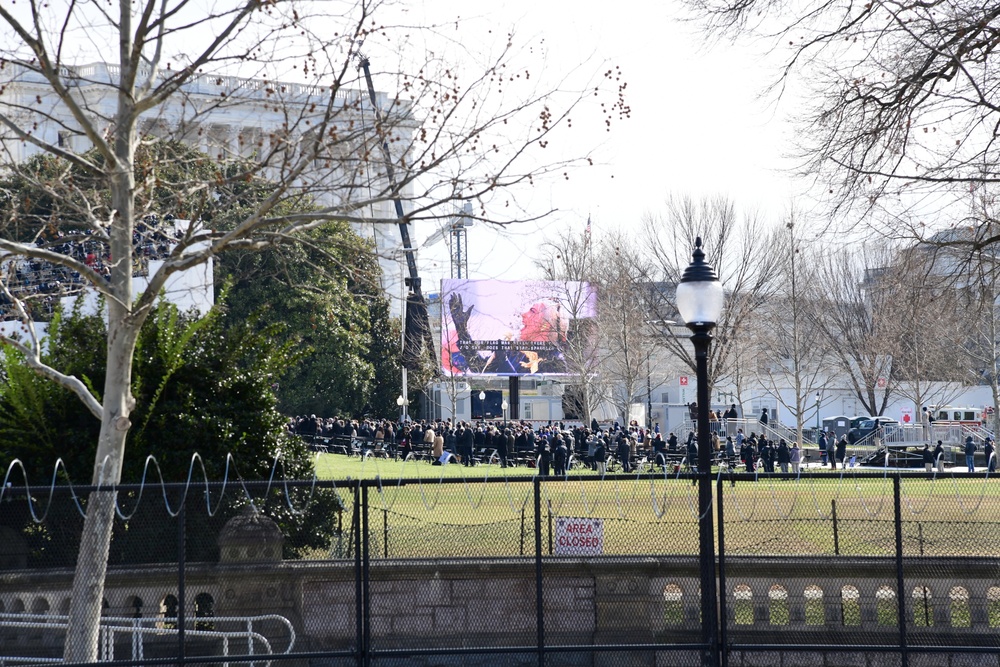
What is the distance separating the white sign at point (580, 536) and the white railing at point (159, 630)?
2.72 meters

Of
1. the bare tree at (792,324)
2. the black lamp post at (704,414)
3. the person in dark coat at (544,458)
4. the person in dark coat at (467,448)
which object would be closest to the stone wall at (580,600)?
the black lamp post at (704,414)

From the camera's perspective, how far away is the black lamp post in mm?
8969

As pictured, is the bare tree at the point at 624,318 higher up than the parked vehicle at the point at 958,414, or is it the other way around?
the bare tree at the point at 624,318

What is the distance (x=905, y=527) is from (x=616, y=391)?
40706 mm

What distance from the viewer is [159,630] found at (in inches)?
352

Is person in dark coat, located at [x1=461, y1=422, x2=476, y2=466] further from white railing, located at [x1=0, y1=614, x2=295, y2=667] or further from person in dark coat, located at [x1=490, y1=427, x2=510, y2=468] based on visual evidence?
white railing, located at [x1=0, y1=614, x2=295, y2=667]

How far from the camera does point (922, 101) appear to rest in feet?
39.1

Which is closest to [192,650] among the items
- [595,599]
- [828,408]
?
[595,599]

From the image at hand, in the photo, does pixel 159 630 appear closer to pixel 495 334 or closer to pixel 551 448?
pixel 551 448

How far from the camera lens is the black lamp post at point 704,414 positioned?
8.97 metres

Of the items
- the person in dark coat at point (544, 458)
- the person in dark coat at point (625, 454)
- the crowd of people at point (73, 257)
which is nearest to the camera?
the crowd of people at point (73, 257)

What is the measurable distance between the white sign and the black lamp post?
4.32 ft

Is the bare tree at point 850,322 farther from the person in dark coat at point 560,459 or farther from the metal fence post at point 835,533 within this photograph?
the metal fence post at point 835,533

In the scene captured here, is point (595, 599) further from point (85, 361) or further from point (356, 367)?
point (356, 367)
